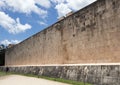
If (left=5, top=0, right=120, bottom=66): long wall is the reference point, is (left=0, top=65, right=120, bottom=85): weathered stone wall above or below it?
below

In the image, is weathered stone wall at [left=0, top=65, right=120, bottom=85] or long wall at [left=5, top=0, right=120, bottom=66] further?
long wall at [left=5, top=0, right=120, bottom=66]

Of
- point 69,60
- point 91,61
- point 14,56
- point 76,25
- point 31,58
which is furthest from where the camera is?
point 14,56

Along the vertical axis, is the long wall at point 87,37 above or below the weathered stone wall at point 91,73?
above

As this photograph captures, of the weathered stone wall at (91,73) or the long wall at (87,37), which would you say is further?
the long wall at (87,37)

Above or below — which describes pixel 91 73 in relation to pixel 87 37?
below

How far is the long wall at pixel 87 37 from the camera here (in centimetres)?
1220

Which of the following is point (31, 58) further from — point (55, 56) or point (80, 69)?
point (80, 69)

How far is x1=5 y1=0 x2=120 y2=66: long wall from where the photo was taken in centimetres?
1220

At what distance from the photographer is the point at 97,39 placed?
1349 centimetres

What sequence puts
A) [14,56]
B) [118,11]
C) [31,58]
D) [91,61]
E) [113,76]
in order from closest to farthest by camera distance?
[113,76] < [118,11] < [91,61] < [31,58] < [14,56]

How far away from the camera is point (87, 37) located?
14.6 m

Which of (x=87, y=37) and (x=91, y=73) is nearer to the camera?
(x=91, y=73)

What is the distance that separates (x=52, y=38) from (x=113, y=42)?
369 inches

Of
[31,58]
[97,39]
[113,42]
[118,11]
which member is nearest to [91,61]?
[97,39]
